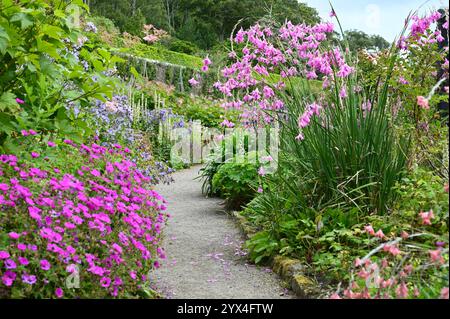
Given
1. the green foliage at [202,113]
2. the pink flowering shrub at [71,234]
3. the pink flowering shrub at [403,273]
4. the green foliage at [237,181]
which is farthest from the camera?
the green foliage at [202,113]

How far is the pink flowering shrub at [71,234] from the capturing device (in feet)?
8.53

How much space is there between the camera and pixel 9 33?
3580 millimetres

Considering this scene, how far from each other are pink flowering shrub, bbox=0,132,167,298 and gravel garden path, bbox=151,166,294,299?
1.55 feet

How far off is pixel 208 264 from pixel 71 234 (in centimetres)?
161

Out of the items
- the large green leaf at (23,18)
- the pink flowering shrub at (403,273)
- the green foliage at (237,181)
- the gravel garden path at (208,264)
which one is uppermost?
the large green leaf at (23,18)

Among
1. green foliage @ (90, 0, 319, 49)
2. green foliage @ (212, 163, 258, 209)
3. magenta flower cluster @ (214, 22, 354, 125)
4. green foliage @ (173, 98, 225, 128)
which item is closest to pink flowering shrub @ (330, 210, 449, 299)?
magenta flower cluster @ (214, 22, 354, 125)

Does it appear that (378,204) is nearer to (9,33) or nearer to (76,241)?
(76,241)

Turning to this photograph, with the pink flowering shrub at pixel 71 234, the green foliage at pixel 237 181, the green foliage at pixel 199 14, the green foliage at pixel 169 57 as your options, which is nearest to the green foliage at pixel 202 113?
the green foliage at pixel 169 57

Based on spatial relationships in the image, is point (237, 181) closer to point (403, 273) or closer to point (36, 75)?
point (36, 75)

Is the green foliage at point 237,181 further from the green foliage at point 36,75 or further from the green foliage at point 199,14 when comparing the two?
the green foliage at point 199,14

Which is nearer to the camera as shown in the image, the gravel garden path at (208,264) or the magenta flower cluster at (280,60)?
the gravel garden path at (208,264)

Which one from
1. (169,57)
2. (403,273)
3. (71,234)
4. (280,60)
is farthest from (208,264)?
(169,57)

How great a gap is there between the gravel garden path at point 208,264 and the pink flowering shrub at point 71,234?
0.47 m

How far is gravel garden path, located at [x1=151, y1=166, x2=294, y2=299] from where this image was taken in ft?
11.8
